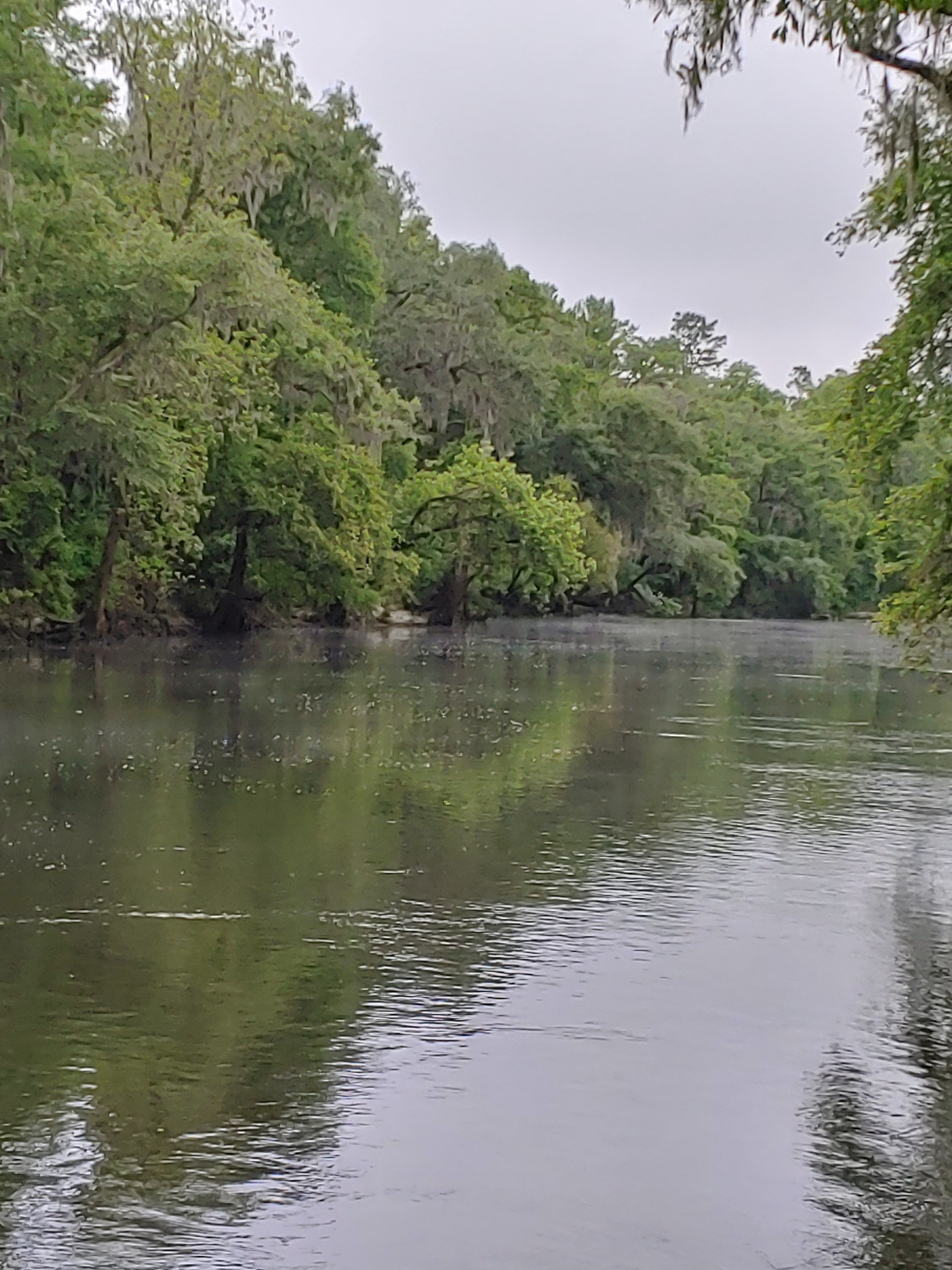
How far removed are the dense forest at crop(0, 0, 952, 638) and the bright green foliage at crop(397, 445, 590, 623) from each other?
0.35 ft

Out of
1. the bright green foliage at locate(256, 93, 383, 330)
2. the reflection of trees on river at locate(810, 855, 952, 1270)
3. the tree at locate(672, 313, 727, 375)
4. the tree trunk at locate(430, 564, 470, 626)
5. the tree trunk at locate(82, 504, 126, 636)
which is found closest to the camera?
the reflection of trees on river at locate(810, 855, 952, 1270)

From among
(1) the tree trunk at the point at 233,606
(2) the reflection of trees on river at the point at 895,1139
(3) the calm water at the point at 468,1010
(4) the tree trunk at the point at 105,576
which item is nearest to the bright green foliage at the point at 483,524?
(1) the tree trunk at the point at 233,606

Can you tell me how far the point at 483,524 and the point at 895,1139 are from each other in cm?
3779

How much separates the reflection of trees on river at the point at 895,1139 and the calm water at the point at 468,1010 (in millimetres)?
17

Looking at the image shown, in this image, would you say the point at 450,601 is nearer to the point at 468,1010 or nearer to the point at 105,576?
the point at 105,576

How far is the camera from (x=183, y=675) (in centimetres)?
2423

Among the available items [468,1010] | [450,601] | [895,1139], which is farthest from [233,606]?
[895,1139]

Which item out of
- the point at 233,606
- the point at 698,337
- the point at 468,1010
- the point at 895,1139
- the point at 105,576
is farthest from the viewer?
the point at 698,337

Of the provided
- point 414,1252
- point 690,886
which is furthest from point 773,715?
point 414,1252

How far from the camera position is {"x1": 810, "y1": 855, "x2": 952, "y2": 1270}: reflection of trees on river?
15.6 feet

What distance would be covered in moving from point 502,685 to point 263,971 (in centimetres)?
1772

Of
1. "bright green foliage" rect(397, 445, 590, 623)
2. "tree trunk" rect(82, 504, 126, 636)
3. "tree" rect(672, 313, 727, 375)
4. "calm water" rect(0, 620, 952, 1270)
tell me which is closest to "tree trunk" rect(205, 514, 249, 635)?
"tree trunk" rect(82, 504, 126, 636)

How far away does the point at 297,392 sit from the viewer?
3161cm

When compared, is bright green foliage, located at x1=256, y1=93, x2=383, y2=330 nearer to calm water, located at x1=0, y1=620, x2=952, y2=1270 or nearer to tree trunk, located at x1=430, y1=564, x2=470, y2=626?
tree trunk, located at x1=430, y1=564, x2=470, y2=626
